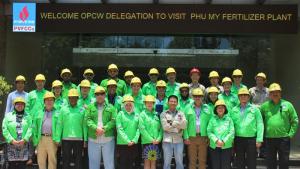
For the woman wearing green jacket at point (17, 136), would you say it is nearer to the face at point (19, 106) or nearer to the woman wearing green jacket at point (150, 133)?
the face at point (19, 106)

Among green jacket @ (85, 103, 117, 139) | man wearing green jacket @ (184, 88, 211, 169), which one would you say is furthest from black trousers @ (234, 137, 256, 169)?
green jacket @ (85, 103, 117, 139)

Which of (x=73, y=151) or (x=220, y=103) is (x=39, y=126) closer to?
(x=73, y=151)

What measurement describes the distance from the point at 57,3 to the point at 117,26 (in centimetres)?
184

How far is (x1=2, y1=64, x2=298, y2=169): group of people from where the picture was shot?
9133mm

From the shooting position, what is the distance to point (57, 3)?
1366cm

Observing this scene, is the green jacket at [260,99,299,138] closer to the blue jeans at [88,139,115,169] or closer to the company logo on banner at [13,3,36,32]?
the blue jeans at [88,139,115,169]

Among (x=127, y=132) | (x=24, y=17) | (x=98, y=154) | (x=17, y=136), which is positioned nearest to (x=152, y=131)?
(x=127, y=132)

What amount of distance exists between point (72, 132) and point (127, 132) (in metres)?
1.08

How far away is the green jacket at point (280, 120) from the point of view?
30.7ft

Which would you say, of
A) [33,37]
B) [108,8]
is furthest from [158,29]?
[33,37]

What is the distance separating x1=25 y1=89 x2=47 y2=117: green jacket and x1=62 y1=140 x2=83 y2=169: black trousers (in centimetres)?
121

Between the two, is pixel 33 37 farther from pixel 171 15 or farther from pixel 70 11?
pixel 171 15

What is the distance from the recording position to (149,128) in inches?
362

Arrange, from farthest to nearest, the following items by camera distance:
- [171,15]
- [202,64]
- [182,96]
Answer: [202,64] < [171,15] < [182,96]
